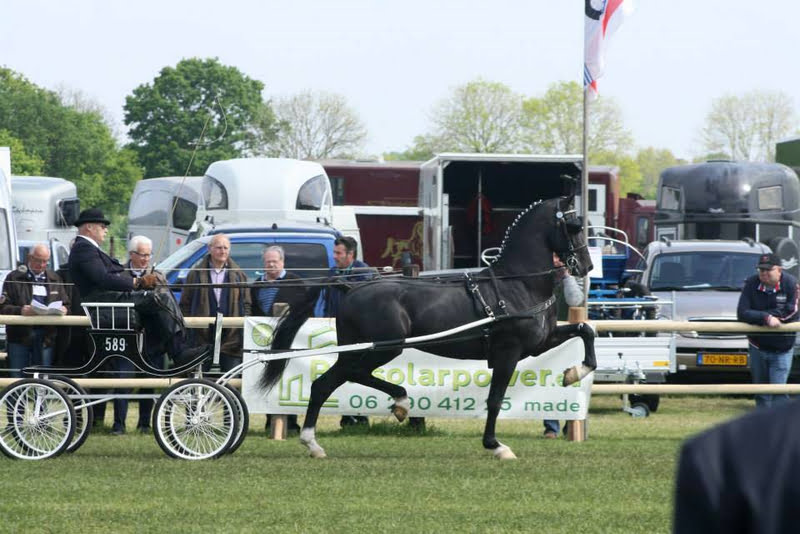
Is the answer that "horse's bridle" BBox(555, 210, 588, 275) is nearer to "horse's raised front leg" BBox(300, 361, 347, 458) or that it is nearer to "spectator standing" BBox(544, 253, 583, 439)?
"spectator standing" BBox(544, 253, 583, 439)

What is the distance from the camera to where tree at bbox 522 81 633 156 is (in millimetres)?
77688

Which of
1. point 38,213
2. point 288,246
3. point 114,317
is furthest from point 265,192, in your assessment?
point 114,317

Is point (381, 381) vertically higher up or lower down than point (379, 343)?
lower down

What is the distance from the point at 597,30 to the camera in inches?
516

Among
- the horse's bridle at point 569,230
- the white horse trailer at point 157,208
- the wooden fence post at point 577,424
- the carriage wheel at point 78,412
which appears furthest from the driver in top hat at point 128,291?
the white horse trailer at point 157,208

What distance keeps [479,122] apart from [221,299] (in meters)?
65.6


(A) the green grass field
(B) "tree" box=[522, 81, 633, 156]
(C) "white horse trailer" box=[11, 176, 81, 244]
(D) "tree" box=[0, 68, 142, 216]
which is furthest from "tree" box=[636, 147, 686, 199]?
(A) the green grass field

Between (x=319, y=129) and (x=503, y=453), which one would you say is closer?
(x=503, y=453)

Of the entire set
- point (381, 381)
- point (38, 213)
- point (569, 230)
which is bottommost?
point (381, 381)

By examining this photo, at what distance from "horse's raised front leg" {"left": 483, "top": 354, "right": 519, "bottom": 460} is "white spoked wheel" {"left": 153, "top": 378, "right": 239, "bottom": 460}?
1.88m

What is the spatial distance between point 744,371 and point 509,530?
9626mm

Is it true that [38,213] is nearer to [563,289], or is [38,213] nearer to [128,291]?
[128,291]

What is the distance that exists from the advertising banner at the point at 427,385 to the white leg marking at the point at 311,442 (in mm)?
1170

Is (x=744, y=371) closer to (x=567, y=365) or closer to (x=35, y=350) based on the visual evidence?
(x=567, y=365)
